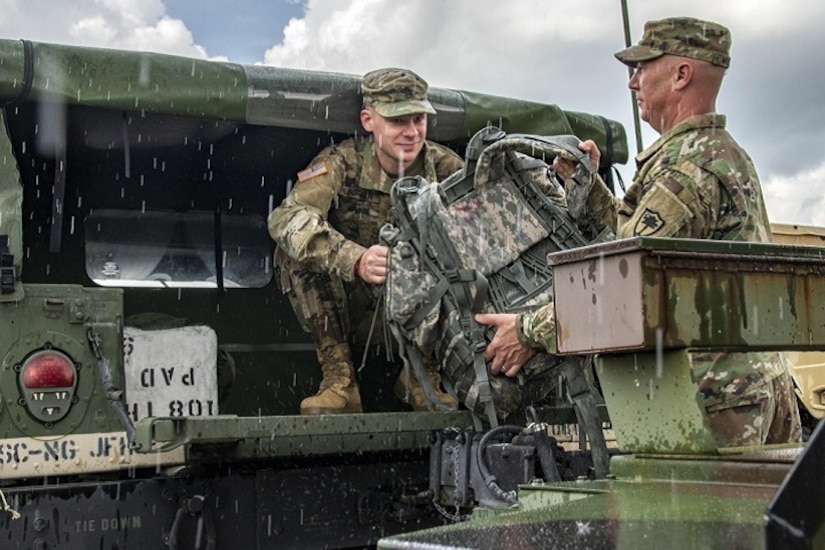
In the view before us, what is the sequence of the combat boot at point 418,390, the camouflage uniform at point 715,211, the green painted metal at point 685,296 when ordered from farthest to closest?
the combat boot at point 418,390 < the camouflage uniform at point 715,211 < the green painted metal at point 685,296

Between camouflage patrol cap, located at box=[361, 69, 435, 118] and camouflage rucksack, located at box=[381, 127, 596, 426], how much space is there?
0.51 m

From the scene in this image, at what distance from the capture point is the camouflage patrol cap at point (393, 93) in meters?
4.92

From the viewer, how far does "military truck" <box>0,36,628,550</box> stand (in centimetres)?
380

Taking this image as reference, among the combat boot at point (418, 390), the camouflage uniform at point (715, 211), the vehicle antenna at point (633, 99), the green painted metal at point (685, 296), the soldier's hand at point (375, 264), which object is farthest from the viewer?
the vehicle antenna at point (633, 99)

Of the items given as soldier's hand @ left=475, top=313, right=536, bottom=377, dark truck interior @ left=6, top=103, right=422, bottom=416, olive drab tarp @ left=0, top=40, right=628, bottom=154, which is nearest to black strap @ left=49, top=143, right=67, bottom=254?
dark truck interior @ left=6, top=103, right=422, bottom=416

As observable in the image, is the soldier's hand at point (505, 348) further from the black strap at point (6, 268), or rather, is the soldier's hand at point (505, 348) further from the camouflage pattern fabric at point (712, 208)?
the black strap at point (6, 268)

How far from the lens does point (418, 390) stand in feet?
16.8

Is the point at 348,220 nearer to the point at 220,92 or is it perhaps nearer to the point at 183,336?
the point at 220,92

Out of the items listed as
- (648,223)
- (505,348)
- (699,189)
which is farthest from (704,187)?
(505,348)

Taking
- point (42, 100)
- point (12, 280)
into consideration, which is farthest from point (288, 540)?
point (42, 100)

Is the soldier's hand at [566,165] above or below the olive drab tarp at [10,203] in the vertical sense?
above

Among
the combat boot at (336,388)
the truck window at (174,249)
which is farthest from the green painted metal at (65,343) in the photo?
the truck window at (174,249)

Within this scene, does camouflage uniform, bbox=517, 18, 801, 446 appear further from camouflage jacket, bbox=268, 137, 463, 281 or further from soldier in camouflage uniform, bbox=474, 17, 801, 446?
camouflage jacket, bbox=268, 137, 463, 281

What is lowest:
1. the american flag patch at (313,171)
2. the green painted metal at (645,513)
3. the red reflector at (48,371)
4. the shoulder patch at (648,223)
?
the green painted metal at (645,513)
